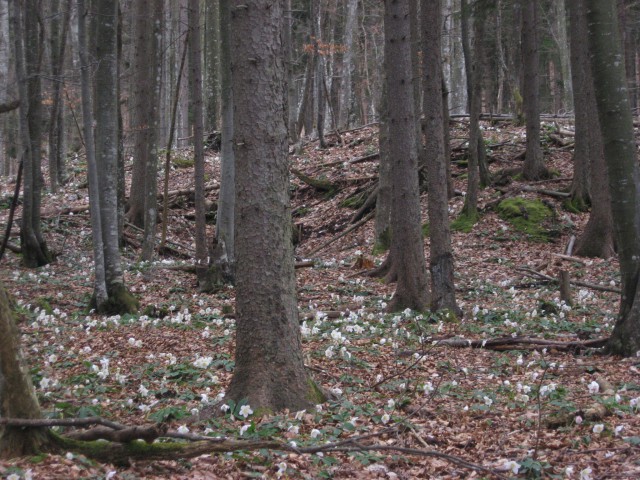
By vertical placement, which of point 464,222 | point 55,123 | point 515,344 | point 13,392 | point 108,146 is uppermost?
point 55,123

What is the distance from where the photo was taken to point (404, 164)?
1001cm

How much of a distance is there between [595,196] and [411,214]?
550 cm

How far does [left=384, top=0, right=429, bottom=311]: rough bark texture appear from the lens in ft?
32.7

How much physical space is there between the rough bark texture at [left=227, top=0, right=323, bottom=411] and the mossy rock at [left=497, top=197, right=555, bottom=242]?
11.3 m

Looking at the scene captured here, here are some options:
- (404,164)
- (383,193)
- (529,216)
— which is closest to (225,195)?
(404,164)

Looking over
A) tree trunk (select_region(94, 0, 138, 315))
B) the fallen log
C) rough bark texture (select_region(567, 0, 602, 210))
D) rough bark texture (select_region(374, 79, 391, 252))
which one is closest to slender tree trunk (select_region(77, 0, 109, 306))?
tree trunk (select_region(94, 0, 138, 315))

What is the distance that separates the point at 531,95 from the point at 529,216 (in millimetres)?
3825

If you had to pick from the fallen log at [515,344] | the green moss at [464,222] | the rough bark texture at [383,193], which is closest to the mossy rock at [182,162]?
the rough bark texture at [383,193]

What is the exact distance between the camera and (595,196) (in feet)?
43.9

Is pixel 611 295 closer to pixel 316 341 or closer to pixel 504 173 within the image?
pixel 316 341

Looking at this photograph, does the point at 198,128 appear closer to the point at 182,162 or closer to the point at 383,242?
the point at 383,242

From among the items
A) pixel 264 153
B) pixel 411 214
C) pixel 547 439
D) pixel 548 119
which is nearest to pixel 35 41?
pixel 411 214

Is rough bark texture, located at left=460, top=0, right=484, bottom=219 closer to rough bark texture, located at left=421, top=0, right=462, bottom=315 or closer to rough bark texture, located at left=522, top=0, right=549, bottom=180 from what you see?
rough bark texture, located at left=522, top=0, right=549, bottom=180

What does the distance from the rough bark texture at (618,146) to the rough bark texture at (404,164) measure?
3.31 meters
